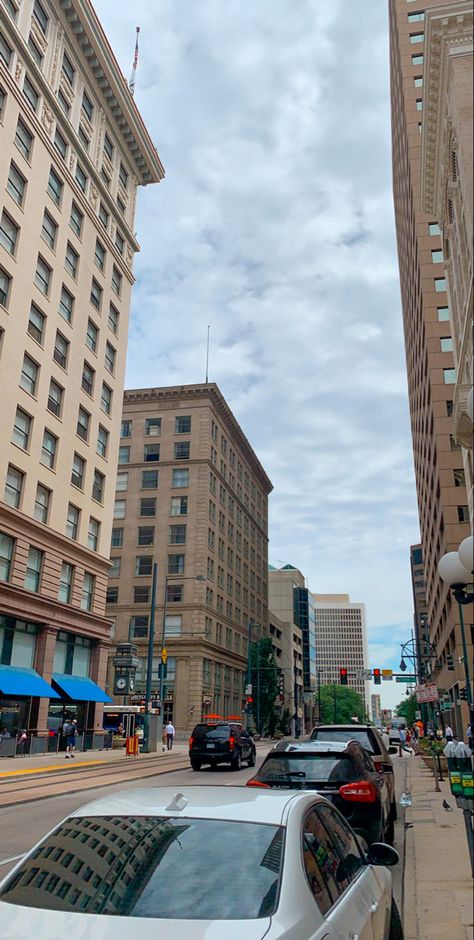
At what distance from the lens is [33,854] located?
12.0ft

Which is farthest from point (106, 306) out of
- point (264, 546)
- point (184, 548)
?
point (264, 546)

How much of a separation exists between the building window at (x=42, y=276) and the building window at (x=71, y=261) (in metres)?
2.28

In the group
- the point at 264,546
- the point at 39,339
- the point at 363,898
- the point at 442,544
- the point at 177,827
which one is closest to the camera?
the point at 177,827

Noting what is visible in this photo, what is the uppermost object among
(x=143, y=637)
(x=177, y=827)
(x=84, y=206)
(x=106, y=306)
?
(x=84, y=206)

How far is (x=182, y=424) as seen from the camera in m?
72.3

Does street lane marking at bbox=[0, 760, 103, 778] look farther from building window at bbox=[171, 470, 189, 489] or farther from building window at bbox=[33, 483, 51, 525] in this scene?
building window at bbox=[171, 470, 189, 489]

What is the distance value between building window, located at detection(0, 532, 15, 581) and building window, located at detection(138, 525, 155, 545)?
121 ft

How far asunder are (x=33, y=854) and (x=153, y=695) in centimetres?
5928

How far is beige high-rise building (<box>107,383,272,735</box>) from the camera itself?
206ft

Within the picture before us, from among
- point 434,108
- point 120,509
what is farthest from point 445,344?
point 120,509

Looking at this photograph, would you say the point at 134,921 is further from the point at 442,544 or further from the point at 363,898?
the point at 442,544

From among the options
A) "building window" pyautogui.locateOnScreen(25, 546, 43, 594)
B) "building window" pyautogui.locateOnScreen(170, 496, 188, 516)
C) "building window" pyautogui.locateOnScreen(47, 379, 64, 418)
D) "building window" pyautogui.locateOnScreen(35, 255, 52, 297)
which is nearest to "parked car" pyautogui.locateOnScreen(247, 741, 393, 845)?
"building window" pyautogui.locateOnScreen(25, 546, 43, 594)

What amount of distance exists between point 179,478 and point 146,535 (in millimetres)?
6500

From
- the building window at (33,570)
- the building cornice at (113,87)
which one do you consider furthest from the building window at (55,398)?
the building cornice at (113,87)
